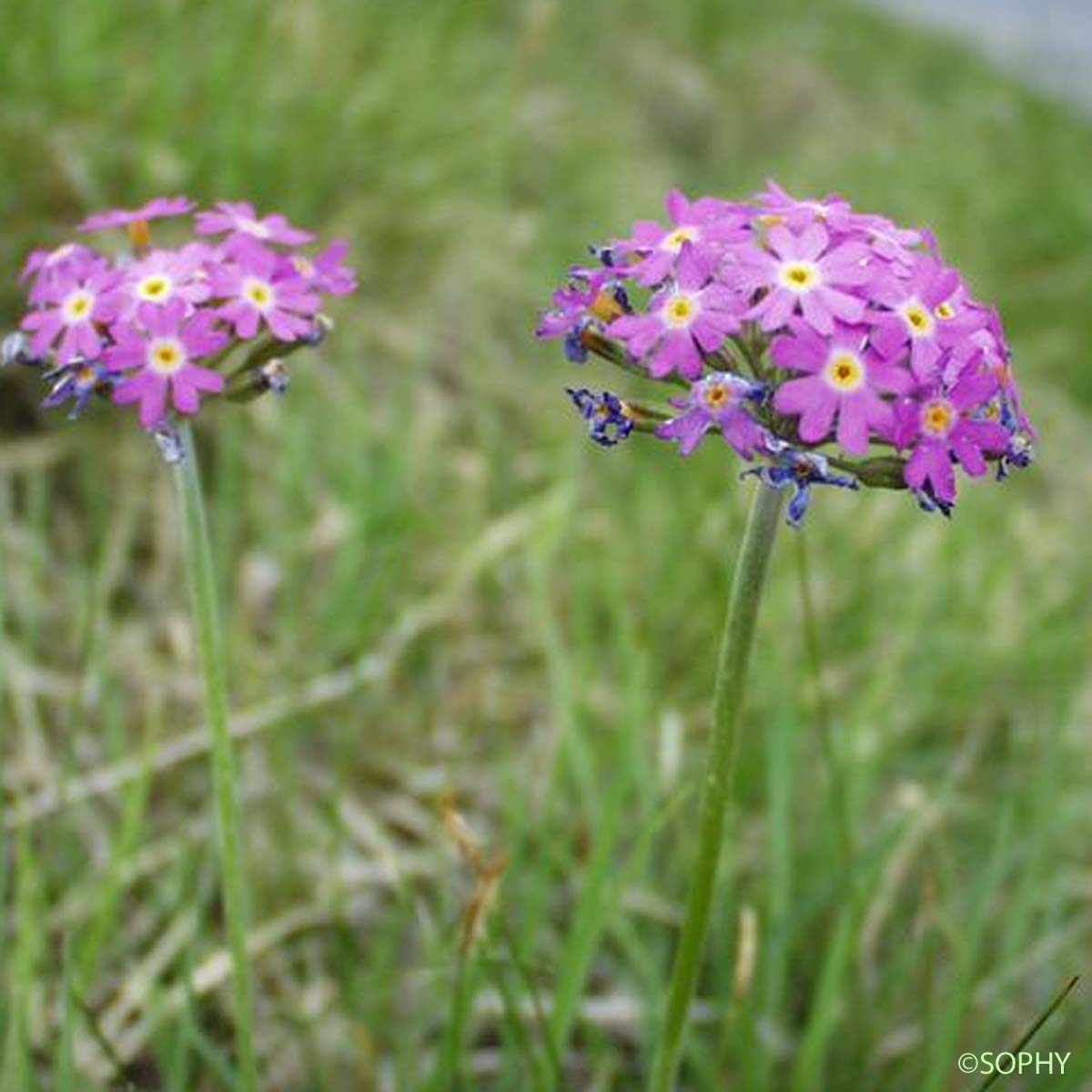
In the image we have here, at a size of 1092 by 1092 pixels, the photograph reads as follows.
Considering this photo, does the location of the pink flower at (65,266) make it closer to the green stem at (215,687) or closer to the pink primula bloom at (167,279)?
the pink primula bloom at (167,279)

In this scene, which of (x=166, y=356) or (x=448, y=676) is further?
(x=448, y=676)

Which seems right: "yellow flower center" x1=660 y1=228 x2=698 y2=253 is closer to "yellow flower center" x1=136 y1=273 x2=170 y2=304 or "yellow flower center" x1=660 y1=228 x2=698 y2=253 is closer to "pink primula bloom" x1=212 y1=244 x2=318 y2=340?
"pink primula bloom" x1=212 y1=244 x2=318 y2=340

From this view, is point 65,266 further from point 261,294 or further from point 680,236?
point 680,236

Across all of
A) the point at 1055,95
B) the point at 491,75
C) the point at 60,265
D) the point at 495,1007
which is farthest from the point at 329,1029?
the point at 1055,95

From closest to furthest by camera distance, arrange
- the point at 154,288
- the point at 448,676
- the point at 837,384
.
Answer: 1. the point at 837,384
2. the point at 154,288
3. the point at 448,676

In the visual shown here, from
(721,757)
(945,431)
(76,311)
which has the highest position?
(76,311)

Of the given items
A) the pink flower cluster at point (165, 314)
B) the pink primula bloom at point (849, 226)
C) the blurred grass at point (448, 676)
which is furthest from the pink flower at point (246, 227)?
the blurred grass at point (448, 676)

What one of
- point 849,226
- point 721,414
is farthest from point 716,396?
point 849,226

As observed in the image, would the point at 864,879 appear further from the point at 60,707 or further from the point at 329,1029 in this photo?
the point at 60,707
